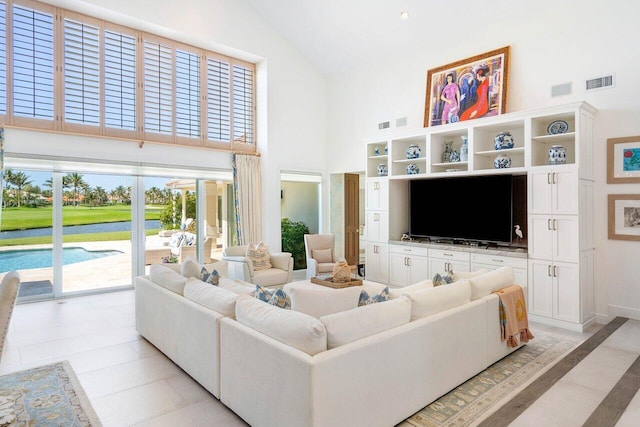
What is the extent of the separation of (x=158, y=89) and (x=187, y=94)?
54 centimetres

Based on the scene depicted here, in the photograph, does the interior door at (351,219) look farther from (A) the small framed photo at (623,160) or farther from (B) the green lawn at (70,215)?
(A) the small framed photo at (623,160)

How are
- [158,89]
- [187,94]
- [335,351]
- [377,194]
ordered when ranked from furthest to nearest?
[187,94], [377,194], [158,89], [335,351]

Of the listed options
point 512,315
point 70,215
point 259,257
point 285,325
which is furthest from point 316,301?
point 70,215

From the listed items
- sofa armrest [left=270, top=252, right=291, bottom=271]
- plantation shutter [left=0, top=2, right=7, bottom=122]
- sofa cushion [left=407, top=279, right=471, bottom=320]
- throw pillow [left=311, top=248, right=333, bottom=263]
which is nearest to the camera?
sofa cushion [left=407, top=279, right=471, bottom=320]

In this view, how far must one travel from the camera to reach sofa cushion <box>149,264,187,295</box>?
3578 mm

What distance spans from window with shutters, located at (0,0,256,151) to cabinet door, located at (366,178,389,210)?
9.02 ft

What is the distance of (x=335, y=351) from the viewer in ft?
7.12

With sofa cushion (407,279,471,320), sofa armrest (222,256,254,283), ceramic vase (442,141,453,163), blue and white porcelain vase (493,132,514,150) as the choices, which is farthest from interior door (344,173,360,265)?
sofa cushion (407,279,471,320)

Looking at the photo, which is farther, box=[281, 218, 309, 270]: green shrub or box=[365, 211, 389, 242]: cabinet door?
box=[281, 218, 309, 270]: green shrub

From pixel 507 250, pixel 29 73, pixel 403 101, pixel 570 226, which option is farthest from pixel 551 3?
pixel 29 73

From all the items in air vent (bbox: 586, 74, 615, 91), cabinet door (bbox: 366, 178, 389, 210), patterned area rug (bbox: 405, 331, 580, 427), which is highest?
air vent (bbox: 586, 74, 615, 91)

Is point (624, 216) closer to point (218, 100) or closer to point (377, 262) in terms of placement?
point (377, 262)

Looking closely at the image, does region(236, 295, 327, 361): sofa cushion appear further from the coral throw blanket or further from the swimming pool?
the swimming pool

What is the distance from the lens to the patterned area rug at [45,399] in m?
2.62
